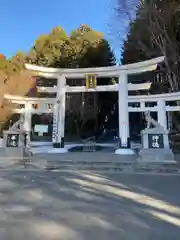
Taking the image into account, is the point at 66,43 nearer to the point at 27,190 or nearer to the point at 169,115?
the point at 169,115

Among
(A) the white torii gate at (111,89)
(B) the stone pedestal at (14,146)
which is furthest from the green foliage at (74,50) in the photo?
(B) the stone pedestal at (14,146)

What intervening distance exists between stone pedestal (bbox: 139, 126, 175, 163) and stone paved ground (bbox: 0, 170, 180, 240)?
273cm

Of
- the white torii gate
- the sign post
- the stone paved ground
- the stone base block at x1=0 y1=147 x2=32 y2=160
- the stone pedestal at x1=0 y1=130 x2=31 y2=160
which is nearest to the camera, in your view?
the stone paved ground

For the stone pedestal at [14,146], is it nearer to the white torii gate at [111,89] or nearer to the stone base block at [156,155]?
the white torii gate at [111,89]

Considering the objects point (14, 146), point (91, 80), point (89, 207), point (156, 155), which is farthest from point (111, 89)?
point (89, 207)

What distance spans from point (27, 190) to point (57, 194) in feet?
2.87

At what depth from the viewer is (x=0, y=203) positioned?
567 cm

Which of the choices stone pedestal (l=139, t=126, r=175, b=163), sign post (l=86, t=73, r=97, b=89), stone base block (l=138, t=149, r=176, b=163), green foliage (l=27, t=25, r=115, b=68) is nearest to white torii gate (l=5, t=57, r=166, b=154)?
sign post (l=86, t=73, r=97, b=89)

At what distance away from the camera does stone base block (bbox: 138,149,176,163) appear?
37.0 ft

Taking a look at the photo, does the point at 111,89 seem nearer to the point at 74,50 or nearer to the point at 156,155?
the point at 156,155

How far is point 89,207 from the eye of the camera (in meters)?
5.38

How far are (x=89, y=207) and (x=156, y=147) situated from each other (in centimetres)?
689

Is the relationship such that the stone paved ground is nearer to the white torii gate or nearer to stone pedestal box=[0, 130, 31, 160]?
stone pedestal box=[0, 130, 31, 160]

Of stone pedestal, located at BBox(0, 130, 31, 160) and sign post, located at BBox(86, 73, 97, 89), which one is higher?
sign post, located at BBox(86, 73, 97, 89)
